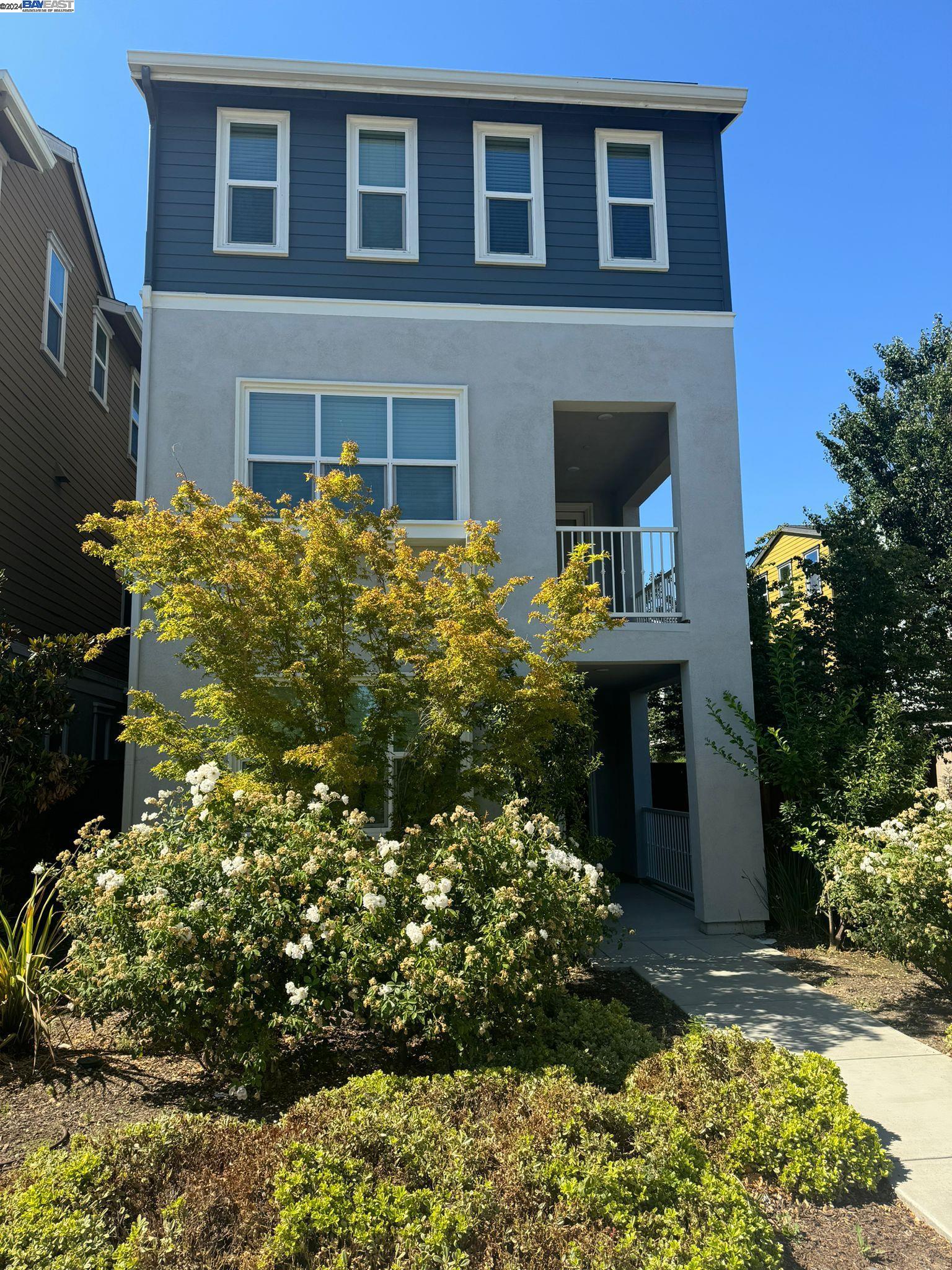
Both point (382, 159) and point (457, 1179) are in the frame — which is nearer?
point (457, 1179)

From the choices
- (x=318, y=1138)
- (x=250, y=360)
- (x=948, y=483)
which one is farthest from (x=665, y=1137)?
(x=948, y=483)

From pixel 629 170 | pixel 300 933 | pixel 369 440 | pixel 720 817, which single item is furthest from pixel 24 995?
pixel 629 170

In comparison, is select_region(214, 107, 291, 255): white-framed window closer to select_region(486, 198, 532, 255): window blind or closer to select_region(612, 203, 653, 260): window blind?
select_region(486, 198, 532, 255): window blind

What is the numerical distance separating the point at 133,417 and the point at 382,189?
8.75 meters

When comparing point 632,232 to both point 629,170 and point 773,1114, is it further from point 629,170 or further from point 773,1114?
point 773,1114

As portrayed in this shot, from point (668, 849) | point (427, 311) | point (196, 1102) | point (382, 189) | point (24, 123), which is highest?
point (24, 123)

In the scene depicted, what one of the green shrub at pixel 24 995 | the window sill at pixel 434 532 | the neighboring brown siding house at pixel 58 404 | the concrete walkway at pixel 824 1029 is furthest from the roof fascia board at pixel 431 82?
the concrete walkway at pixel 824 1029

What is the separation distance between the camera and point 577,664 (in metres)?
10.4

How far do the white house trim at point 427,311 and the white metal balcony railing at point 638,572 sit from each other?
2498mm

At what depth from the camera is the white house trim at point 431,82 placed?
993 cm

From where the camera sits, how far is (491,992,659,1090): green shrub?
4992mm

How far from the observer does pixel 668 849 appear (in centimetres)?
1209

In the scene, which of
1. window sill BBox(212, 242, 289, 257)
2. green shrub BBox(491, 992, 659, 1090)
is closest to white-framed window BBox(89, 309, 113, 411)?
window sill BBox(212, 242, 289, 257)

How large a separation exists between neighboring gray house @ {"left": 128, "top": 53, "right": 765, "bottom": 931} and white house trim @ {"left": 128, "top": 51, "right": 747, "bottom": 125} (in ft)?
0.09
